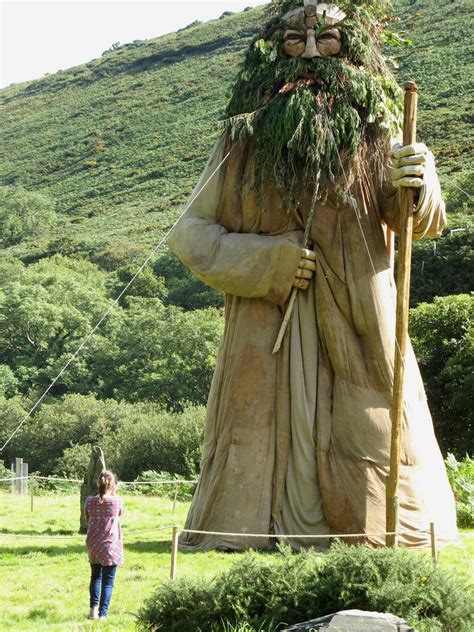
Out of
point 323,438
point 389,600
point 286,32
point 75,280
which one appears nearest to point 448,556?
point 323,438

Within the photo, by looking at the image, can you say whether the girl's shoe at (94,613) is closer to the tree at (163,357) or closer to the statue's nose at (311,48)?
the statue's nose at (311,48)

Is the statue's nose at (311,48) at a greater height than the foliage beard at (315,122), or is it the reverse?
the statue's nose at (311,48)

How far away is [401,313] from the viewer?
480 inches

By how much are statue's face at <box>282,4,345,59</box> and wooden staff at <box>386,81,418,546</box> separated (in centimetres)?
147

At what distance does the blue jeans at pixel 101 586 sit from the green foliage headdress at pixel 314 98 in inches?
192

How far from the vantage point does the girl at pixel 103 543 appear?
9680 mm

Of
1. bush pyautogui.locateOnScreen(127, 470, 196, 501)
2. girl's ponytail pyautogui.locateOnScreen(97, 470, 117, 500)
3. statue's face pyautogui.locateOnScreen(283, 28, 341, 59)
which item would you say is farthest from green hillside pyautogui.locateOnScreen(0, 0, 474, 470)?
bush pyautogui.locateOnScreen(127, 470, 196, 501)

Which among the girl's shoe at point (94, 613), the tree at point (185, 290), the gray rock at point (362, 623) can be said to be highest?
the tree at point (185, 290)

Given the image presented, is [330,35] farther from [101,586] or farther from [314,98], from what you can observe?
[101,586]

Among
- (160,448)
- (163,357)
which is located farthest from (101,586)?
(163,357)

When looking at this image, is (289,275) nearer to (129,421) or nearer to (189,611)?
(189,611)

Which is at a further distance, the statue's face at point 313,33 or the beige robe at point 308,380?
the statue's face at point 313,33

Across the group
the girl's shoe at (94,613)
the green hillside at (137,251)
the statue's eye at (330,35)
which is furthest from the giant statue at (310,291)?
the girl's shoe at (94,613)

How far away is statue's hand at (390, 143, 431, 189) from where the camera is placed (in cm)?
1224
